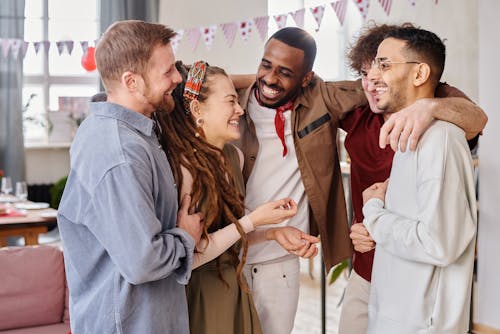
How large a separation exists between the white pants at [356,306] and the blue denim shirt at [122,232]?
2.70 feet

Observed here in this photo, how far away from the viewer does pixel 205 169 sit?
1884mm

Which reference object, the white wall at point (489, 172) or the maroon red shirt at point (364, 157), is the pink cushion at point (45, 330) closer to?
the maroon red shirt at point (364, 157)

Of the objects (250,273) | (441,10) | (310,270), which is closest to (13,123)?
(310,270)

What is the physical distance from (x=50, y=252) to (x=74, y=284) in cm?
155

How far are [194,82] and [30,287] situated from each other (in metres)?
1.56

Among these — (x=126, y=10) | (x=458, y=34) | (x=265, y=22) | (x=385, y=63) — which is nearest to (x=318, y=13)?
(x=265, y=22)

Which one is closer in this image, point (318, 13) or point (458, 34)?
point (318, 13)

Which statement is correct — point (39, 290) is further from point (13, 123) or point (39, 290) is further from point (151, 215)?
point (13, 123)

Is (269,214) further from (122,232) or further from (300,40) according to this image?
(300,40)

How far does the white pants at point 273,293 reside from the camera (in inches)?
88.4

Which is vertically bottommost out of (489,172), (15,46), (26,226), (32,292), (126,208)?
(26,226)

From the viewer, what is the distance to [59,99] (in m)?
7.71

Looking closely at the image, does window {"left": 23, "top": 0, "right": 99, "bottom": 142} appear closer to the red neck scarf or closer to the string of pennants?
the string of pennants

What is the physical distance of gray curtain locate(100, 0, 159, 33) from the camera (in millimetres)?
7555
